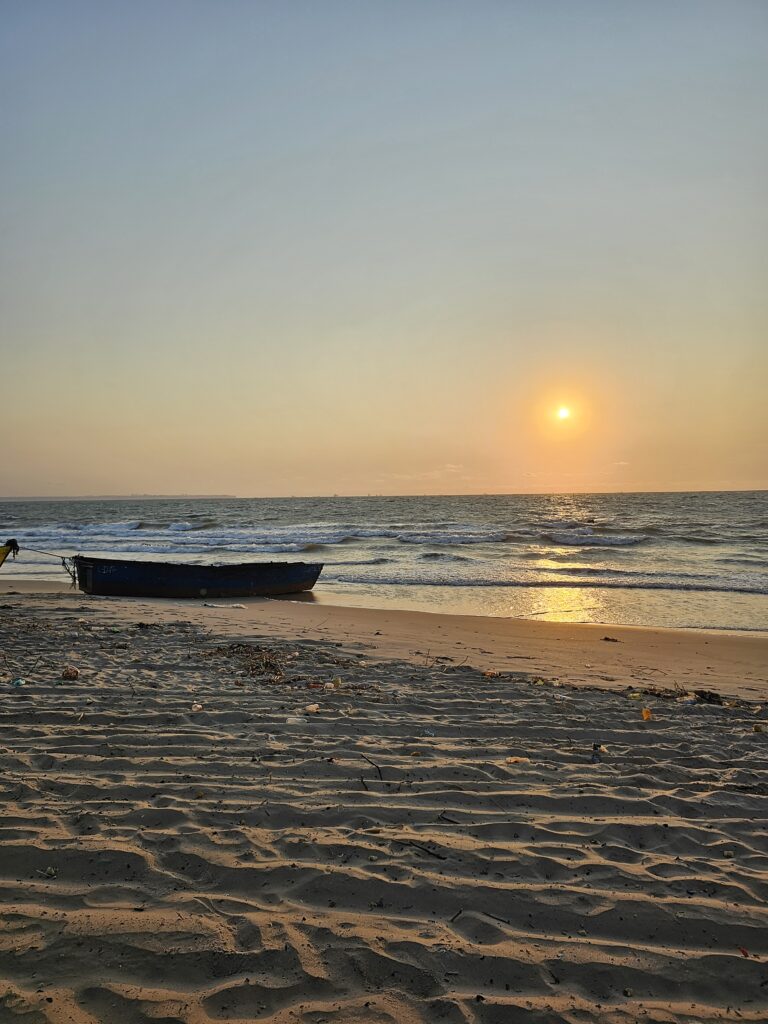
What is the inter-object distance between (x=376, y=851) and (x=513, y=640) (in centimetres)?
763

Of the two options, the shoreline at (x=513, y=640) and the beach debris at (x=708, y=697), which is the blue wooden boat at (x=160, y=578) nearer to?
the shoreline at (x=513, y=640)

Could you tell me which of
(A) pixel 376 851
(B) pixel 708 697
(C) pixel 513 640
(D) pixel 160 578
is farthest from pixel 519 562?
(A) pixel 376 851

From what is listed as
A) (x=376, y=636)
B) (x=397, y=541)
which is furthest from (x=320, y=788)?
(x=397, y=541)

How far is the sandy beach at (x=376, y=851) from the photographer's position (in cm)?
252

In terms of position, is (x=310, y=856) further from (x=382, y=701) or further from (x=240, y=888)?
(x=382, y=701)

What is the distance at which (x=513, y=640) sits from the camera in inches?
422

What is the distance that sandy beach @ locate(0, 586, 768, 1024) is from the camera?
8.28 ft

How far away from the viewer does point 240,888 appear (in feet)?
10.2

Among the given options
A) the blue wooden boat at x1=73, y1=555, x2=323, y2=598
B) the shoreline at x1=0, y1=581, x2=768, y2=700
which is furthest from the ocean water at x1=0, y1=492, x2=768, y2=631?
the blue wooden boat at x1=73, y1=555, x2=323, y2=598

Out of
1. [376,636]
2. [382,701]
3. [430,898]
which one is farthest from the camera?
[376,636]

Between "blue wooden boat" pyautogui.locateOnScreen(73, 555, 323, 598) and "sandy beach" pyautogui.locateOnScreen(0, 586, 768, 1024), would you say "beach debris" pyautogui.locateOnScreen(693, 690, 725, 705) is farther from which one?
"blue wooden boat" pyautogui.locateOnScreen(73, 555, 323, 598)

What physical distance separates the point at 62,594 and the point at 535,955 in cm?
1585

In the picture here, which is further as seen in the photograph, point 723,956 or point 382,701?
point 382,701

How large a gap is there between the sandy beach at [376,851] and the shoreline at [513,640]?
4.29 feet
